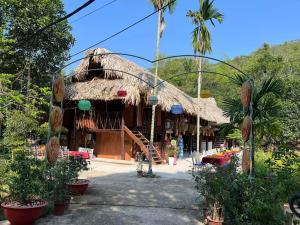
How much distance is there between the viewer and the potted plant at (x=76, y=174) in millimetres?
6875

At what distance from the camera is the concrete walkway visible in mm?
5922

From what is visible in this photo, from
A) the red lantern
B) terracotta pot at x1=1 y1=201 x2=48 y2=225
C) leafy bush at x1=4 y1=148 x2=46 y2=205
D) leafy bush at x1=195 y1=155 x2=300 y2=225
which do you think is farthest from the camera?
the red lantern

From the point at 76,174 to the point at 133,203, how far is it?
1.42 meters

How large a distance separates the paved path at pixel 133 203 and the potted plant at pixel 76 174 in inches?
8.6

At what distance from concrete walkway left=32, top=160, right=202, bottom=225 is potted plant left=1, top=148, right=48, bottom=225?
1.34ft

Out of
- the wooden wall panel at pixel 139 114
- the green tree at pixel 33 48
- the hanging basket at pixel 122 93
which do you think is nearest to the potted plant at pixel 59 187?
the green tree at pixel 33 48

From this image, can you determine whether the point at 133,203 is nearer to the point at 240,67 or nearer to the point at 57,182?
the point at 57,182

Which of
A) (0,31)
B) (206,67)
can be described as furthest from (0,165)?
(206,67)

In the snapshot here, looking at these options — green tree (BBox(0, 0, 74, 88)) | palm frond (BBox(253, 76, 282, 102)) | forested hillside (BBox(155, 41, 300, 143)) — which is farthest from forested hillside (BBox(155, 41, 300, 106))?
palm frond (BBox(253, 76, 282, 102))

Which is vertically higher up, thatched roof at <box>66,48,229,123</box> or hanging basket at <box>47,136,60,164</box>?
thatched roof at <box>66,48,229,123</box>

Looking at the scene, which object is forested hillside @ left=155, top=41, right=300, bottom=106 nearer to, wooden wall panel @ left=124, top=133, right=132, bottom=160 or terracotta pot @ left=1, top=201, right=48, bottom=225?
wooden wall panel @ left=124, top=133, right=132, bottom=160

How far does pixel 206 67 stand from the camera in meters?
51.3

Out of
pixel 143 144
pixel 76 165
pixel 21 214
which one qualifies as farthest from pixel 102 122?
pixel 21 214

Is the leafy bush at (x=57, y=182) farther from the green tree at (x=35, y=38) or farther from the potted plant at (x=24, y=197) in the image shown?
the green tree at (x=35, y=38)
